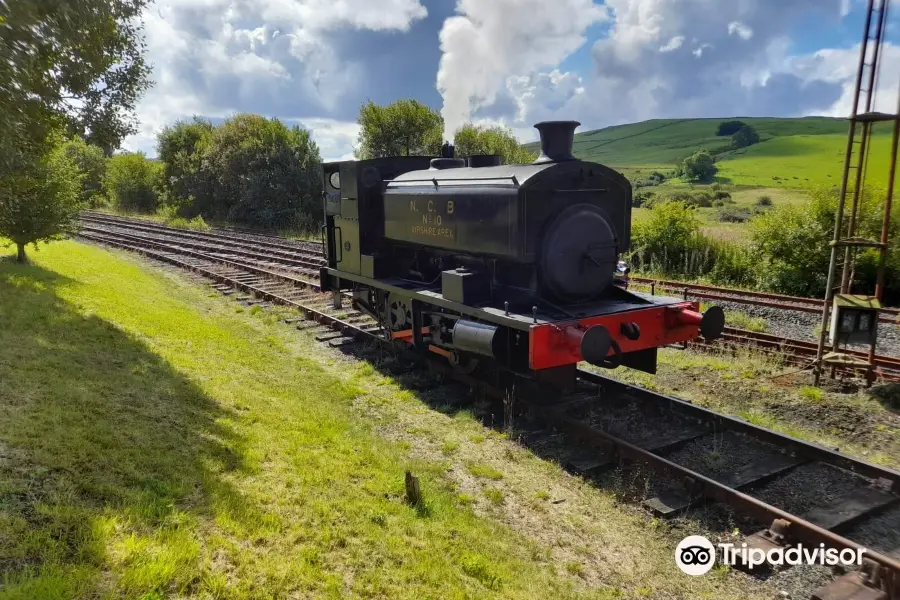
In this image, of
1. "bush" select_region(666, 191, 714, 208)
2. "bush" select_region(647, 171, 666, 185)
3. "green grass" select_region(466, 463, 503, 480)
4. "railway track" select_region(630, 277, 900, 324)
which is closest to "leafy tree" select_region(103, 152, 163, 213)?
"bush" select_region(666, 191, 714, 208)

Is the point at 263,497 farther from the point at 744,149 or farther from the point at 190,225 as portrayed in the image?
the point at 744,149

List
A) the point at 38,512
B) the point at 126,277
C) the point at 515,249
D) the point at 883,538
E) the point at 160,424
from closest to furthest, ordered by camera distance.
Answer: the point at 38,512, the point at 883,538, the point at 160,424, the point at 515,249, the point at 126,277

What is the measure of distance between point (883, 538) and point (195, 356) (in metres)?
8.13

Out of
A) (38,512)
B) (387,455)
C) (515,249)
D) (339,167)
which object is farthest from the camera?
(339,167)

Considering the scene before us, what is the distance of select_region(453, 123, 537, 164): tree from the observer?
105 ft

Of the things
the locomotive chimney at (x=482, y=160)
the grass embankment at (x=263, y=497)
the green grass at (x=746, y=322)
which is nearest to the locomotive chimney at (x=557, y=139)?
the locomotive chimney at (x=482, y=160)

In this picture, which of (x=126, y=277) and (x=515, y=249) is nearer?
(x=515, y=249)

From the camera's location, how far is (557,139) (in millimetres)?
6926

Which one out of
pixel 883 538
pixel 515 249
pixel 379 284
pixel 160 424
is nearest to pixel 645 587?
pixel 883 538

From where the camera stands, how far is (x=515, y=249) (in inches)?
260

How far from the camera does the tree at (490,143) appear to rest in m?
32.0

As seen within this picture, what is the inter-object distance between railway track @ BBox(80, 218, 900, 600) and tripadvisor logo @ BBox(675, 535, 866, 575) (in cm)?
6

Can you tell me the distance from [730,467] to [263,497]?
172 inches

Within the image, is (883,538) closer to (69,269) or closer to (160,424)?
(160,424)
